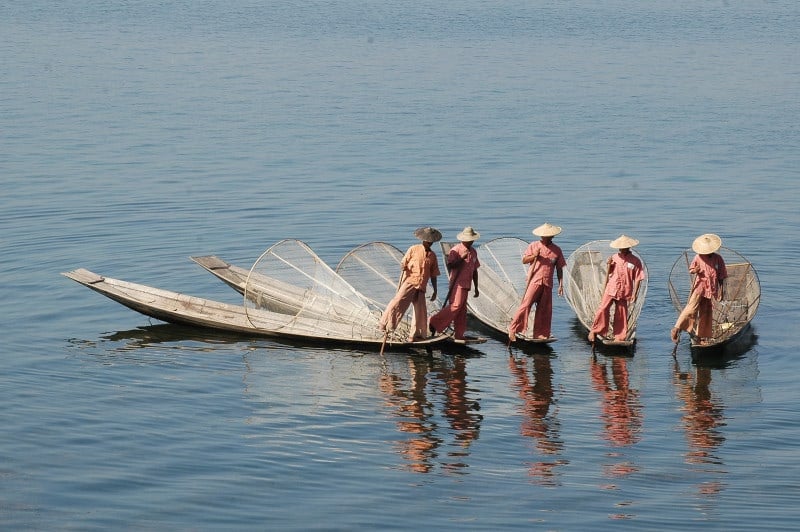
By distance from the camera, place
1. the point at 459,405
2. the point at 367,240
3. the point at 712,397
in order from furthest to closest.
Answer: the point at 367,240, the point at 712,397, the point at 459,405

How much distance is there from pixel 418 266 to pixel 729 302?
14.9ft

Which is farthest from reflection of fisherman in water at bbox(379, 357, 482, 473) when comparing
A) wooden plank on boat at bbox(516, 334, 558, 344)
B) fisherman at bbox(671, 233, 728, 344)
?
fisherman at bbox(671, 233, 728, 344)

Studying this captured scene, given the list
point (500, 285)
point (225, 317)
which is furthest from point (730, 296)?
point (225, 317)

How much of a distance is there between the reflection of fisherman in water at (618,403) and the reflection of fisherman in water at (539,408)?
59cm

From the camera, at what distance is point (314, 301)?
16578 mm

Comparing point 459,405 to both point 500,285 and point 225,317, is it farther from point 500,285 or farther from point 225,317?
point 225,317

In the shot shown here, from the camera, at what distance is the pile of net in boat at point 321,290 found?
16.0m

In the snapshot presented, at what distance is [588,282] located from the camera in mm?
17109

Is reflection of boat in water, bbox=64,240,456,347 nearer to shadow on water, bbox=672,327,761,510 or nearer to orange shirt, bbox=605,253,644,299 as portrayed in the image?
orange shirt, bbox=605,253,644,299

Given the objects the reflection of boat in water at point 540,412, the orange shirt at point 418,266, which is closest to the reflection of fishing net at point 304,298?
the orange shirt at point 418,266

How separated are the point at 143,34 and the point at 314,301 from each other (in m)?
45.0

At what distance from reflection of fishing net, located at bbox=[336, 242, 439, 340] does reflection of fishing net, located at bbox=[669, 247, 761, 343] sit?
3841mm

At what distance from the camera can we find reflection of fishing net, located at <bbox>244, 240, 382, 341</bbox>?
15945 millimetres

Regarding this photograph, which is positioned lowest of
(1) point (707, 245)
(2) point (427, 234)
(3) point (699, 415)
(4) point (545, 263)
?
(3) point (699, 415)
